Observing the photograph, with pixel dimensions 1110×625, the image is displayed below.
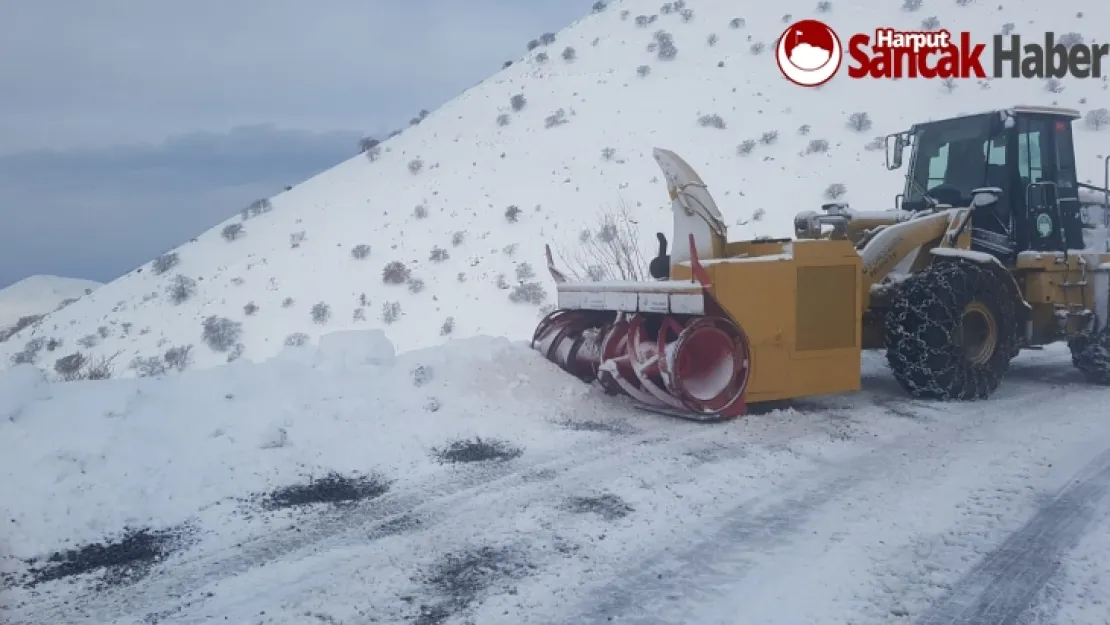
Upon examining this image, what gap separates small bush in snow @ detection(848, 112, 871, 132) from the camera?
28.3m

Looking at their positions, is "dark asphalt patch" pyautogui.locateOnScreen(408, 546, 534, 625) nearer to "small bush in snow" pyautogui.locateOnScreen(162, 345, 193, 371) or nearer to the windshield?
the windshield

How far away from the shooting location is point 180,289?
24.2 m

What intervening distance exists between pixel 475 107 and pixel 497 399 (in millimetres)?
32546

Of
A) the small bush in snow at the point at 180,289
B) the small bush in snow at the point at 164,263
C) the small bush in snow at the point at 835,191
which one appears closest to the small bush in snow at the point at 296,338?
the small bush in snow at the point at 180,289

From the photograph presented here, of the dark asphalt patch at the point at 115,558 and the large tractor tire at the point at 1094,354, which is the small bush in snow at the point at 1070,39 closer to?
the large tractor tire at the point at 1094,354

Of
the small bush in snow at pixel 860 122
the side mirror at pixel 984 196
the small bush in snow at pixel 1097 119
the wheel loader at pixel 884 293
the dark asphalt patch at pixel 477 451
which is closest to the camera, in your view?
the dark asphalt patch at pixel 477 451

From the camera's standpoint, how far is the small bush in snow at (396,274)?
2306 cm

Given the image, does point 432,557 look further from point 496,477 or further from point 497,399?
point 497,399

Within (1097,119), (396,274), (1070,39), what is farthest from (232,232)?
(1070,39)

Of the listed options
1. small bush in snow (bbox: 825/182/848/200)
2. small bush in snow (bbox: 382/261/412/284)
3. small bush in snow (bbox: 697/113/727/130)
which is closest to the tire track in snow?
small bush in snow (bbox: 382/261/412/284)

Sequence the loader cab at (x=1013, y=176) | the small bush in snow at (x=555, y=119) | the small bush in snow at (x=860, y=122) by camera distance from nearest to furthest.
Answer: the loader cab at (x=1013, y=176), the small bush in snow at (x=860, y=122), the small bush in snow at (x=555, y=119)

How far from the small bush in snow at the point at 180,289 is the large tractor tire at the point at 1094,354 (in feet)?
74.4

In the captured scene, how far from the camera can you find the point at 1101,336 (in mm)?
8727

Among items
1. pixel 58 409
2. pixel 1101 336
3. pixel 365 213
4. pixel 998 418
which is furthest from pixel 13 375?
pixel 365 213
